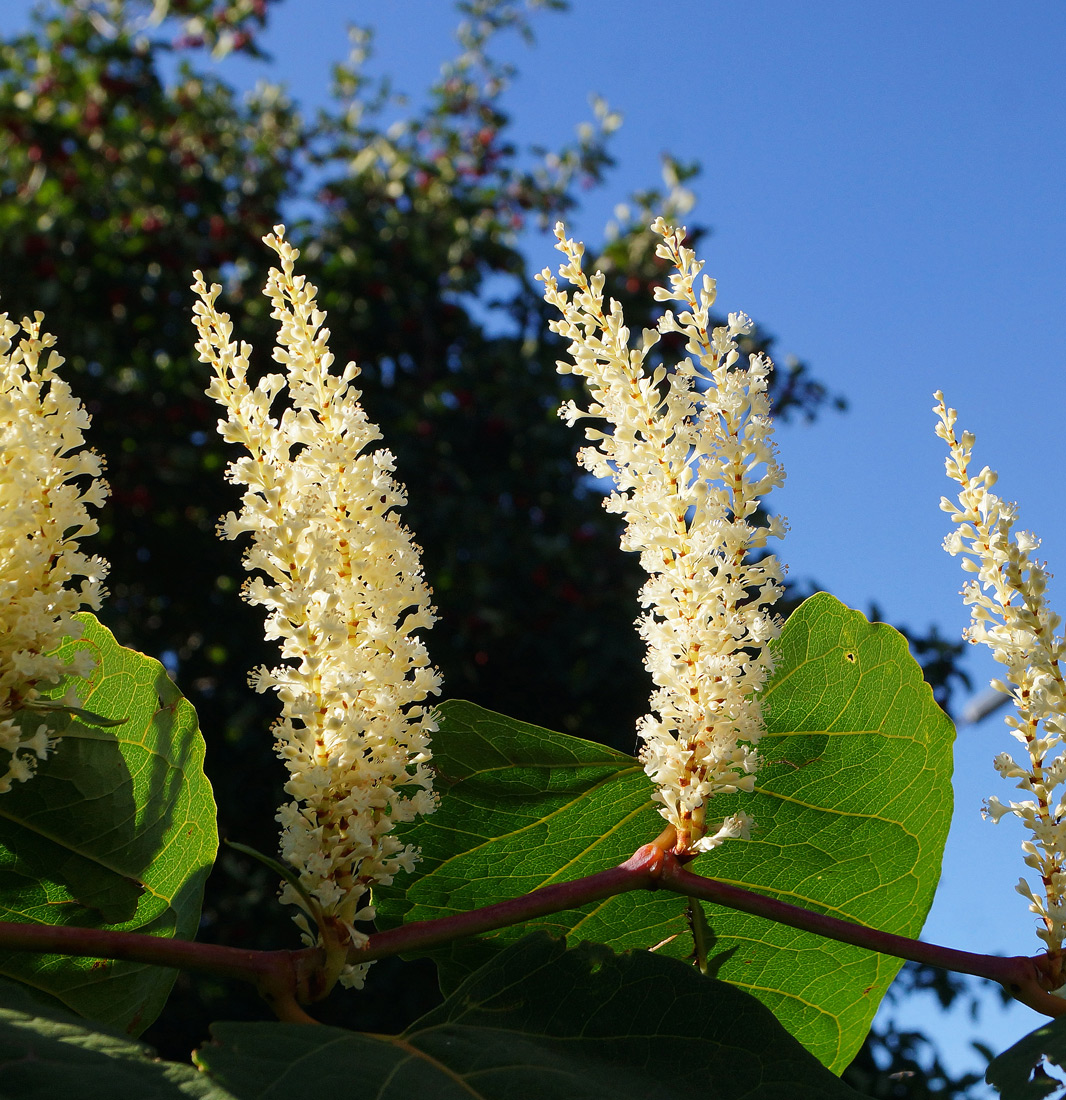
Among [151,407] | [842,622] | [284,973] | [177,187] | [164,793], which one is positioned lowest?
[284,973]

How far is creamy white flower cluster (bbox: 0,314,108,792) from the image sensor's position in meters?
0.99

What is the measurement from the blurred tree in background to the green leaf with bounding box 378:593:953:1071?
139 inches

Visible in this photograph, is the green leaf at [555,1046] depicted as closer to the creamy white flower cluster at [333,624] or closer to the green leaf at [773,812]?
the creamy white flower cluster at [333,624]

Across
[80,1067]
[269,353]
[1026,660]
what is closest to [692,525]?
[1026,660]

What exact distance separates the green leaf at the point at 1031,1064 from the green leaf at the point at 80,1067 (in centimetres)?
68

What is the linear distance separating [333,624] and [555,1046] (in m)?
0.46

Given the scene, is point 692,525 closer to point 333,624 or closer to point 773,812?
point 333,624

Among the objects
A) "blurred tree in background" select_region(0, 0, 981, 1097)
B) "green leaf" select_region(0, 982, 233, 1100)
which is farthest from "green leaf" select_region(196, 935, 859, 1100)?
"blurred tree in background" select_region(0, 0, 981, 1097)

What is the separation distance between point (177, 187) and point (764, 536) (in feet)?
20.8

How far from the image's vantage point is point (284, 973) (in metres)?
1.01

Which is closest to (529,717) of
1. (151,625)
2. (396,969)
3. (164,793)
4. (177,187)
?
(396,969)

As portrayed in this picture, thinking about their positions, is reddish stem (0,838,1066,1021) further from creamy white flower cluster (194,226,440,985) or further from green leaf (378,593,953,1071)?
green leaf (378,593,953,1071)

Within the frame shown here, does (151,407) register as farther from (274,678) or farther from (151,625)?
(274,678)

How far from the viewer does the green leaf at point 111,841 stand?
4.14 ft
